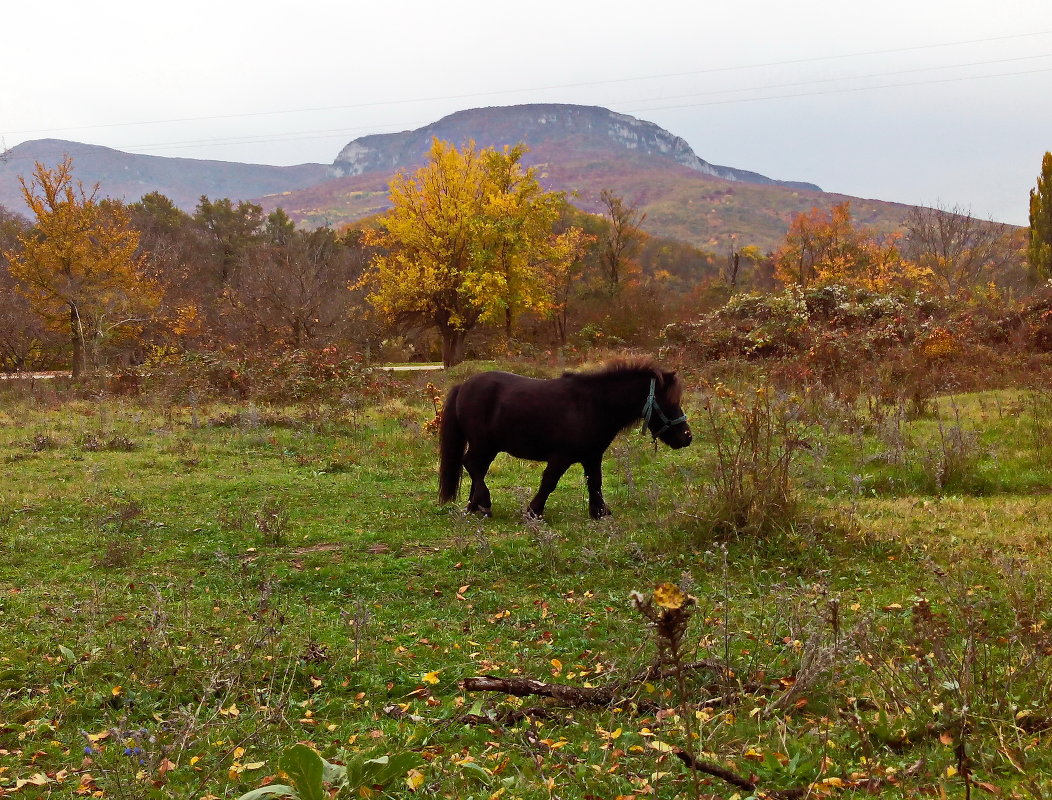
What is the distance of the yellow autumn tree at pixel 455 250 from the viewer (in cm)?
3212

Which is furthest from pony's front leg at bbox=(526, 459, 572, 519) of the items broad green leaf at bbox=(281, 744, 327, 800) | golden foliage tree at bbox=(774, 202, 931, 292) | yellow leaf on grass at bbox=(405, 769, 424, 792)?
golden foliage tree at bbox=(774, 202, 931, 292)

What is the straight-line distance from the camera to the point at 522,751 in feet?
11.1

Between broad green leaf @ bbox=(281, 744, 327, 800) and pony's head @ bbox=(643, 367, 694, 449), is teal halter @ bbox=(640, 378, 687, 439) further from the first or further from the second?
broad green leaf @ bbox=(281, 744, 327, 800)

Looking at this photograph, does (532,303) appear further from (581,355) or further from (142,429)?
(142,429)

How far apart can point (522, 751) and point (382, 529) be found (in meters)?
5.42

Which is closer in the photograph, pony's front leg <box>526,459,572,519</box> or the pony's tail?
pony's front leg <box>526,459,572,519</box>

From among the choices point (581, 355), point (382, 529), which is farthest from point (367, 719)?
point (581, 355)

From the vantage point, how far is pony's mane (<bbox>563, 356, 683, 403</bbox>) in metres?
8.50

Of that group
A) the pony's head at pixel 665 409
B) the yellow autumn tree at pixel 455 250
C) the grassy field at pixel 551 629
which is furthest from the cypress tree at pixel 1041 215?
the pony's head at pixel 665 409

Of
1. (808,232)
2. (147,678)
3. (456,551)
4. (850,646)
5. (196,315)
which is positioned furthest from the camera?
(808,232)

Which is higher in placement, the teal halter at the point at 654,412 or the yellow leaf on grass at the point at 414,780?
the teal halter at the point at 654,412

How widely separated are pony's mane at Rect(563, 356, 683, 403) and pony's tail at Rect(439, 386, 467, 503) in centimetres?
166

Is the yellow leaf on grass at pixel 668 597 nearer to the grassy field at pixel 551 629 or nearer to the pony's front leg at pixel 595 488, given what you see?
the grassy field at pixel 551 629

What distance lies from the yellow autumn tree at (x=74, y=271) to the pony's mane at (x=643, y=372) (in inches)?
1021
